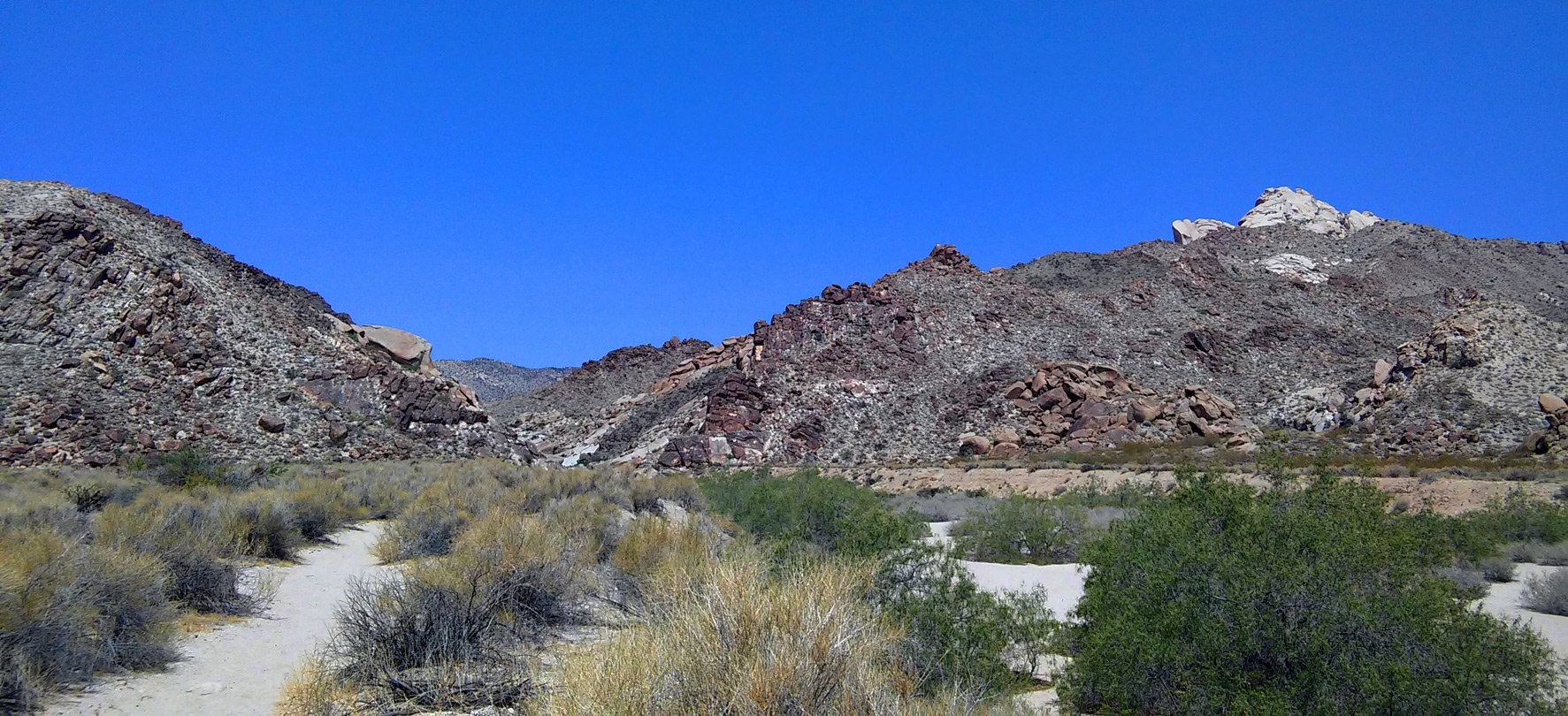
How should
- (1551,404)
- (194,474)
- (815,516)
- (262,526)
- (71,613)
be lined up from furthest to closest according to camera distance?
1. (1551,404)
2. (194,474)
3. (815,516)
4. (262,526)
5. (71,613)

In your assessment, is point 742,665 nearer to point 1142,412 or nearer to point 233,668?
point 233,668

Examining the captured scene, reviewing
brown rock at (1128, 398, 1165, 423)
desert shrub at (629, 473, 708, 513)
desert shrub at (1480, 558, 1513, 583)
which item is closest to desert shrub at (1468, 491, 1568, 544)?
desert shrub at (1480, 558, 1513, 583)

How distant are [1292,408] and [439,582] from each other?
160 feet

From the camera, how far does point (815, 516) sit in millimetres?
16812

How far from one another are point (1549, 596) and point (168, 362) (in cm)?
3696

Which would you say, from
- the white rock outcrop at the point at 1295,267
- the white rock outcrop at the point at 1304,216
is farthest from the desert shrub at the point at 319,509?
the white rock outcrop at the point at 1304,216

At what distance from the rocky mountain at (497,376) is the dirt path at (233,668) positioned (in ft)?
302

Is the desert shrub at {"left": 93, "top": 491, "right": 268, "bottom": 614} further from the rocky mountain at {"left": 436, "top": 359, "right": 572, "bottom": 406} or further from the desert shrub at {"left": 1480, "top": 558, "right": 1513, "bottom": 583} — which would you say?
the rocky mountain at {"left": 436, "top": 359, "right": 572, "bottom": 406}

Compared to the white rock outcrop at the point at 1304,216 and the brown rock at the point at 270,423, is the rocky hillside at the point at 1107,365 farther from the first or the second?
the brown rock at the point at 270,423

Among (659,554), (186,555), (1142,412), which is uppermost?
(1142,412)

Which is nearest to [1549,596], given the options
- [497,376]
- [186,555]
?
[186,555]

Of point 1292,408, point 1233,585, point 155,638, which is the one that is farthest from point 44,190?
point 1292,408

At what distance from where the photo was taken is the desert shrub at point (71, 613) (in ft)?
19.3

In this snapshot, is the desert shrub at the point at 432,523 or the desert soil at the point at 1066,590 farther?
the desert shrub at the point at 432,523
